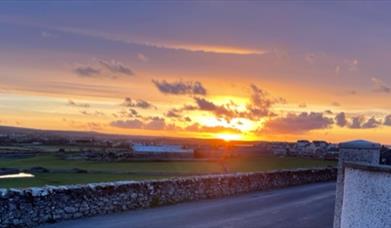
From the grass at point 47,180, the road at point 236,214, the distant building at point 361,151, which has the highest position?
the distant building at point 361,151

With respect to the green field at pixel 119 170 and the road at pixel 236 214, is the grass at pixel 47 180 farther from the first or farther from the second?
the road at pixel 236 214

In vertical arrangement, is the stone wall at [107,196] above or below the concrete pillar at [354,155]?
below

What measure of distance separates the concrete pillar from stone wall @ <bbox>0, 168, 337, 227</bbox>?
376 inches

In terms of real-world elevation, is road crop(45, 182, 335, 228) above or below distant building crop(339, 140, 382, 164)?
below

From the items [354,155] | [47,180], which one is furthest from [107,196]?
[47,180]

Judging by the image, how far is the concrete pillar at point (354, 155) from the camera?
9.80m

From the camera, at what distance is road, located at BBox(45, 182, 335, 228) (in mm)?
16766

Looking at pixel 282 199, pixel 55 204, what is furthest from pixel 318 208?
pixel 55 204

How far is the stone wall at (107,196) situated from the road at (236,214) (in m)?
0.54

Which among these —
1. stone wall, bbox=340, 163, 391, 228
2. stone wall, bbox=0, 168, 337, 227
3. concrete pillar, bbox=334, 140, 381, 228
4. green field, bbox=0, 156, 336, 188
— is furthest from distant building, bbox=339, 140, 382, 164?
green field, bbox=0, 156, 336, 188

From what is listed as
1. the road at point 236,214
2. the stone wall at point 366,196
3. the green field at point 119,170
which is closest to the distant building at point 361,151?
the stone wall at point 366,196

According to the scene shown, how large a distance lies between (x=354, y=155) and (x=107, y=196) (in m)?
10.8

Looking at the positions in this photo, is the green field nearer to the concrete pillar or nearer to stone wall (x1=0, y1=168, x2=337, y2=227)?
stone wall (x1=0, y1=168, x2=337, y2=227)

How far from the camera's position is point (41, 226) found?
1577cm
